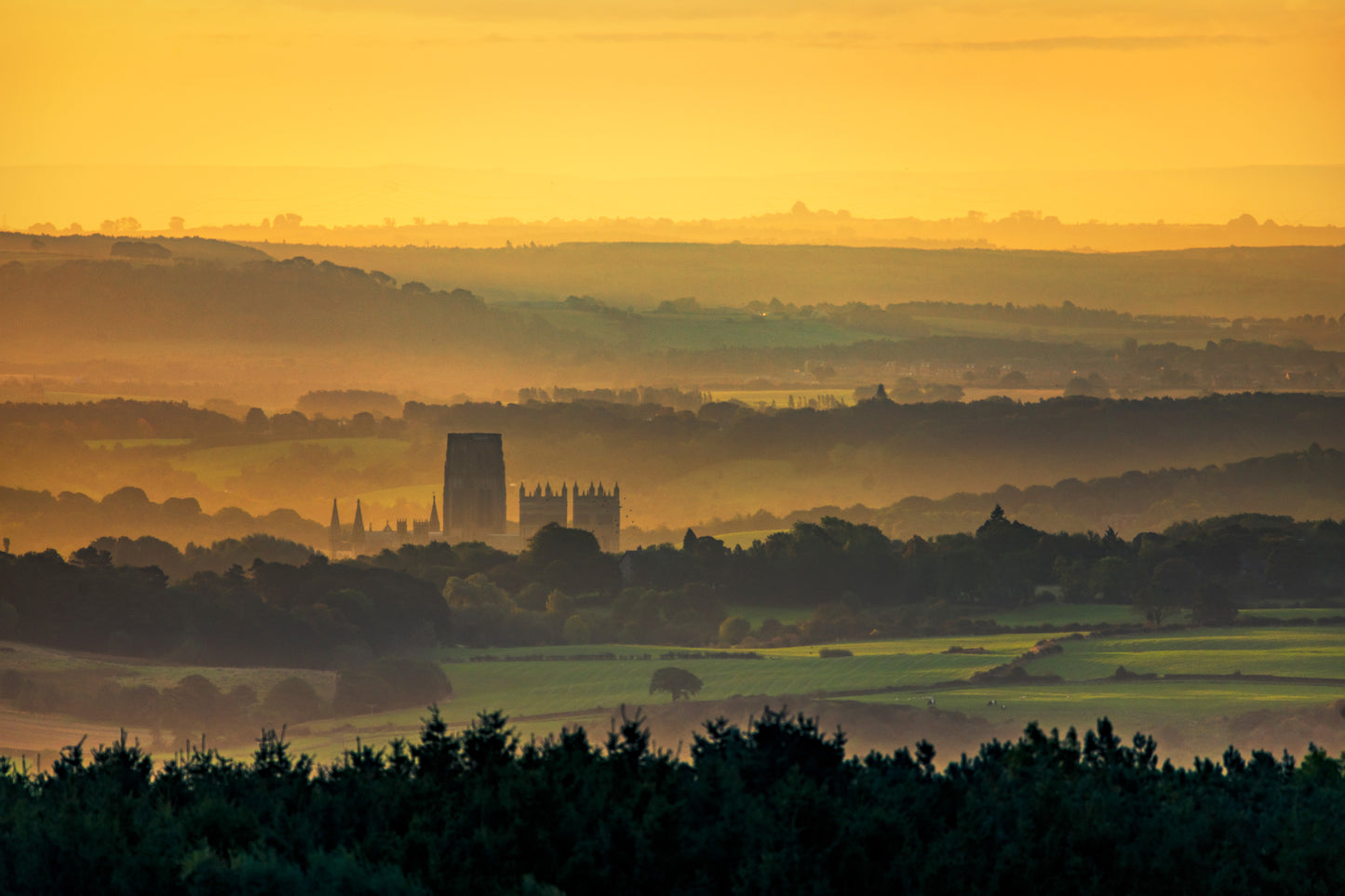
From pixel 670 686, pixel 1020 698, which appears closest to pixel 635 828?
pixel 1020 698

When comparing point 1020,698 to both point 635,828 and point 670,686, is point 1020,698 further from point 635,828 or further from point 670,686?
point 635,828

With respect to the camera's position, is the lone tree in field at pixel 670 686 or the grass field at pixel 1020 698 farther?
the lone tree in field at pixel 670 686

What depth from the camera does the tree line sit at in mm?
37875

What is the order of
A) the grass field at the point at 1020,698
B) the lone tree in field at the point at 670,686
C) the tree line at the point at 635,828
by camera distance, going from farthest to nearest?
the lone tree in field at the point at 670,686, the grass field at the point at 1020,698, the tree line at the point at 635,828

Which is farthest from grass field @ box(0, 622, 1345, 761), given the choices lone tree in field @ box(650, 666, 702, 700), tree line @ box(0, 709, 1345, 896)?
tree line @ box(0, 709, 1345, 896)

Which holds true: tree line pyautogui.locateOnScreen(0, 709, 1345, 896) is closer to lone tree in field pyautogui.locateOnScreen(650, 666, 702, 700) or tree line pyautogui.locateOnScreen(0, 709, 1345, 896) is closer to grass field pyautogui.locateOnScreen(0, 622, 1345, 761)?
grass field pyautogui.locateOnScreen(0, 622, 1345, 761)

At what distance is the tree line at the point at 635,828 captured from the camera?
124 ft

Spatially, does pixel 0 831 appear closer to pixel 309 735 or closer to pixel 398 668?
pixel 309 735

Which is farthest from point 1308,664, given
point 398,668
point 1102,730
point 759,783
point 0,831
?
point 0,831

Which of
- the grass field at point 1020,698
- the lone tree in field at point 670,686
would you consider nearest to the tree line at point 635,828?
the grass field at point 1020,698

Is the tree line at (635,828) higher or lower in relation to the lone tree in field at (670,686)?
higher

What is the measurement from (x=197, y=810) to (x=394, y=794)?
14.5 feet

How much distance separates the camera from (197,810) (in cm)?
4006

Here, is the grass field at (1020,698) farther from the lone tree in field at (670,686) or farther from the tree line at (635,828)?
the tree line at (635,828)
